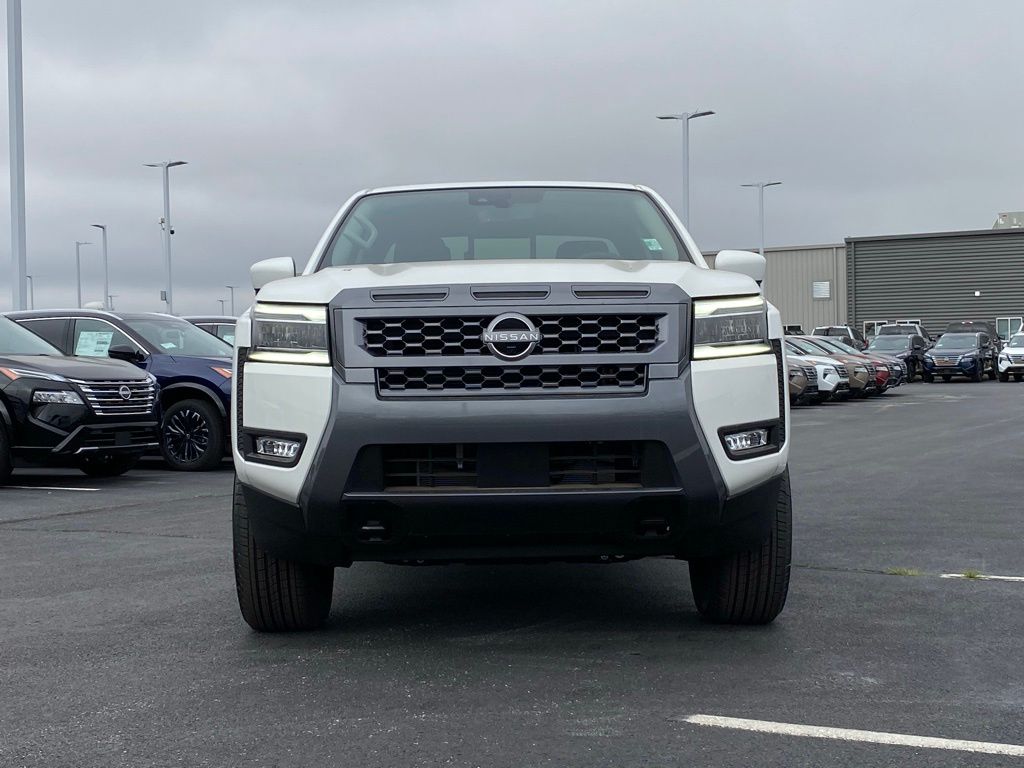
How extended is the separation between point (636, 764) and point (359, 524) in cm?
140

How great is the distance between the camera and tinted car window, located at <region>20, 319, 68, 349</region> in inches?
551

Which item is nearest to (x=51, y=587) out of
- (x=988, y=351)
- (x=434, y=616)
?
(x=434, y=616)

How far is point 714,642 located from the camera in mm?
4938

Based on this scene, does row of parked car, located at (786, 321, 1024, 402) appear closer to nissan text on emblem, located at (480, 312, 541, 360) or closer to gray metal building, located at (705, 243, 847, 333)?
gray metal building, located at (705, 243, 847, 333)

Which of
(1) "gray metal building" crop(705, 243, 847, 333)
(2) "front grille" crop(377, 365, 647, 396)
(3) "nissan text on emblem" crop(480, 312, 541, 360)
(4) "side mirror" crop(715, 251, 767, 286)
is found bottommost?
(2) "front grille" crop(377, 365, 647, 396)

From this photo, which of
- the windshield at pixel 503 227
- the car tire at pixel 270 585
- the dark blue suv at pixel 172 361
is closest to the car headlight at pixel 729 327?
the windshield at pixel 503 227

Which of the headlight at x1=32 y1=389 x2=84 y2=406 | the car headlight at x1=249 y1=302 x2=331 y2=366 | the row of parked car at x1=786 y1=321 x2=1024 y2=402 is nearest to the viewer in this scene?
the car headlight at x1=249 y1=302 x2=331 y2=366

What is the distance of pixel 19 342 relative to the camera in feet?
40.8

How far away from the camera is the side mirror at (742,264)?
5465mm

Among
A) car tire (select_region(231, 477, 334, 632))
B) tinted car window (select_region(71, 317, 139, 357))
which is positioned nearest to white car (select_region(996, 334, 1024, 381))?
tinted car window (select_region(71, 317, 139, 357))

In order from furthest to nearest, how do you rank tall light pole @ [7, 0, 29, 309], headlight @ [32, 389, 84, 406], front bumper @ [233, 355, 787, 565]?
tall light pole @ [7, 0, 29, 309]
headlight @ [32, 389, 84, 406]
front bumper @ [233, 355, 787, 565]

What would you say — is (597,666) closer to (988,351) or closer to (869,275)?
(988,351)

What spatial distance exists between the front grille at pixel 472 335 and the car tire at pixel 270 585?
856 millimetres

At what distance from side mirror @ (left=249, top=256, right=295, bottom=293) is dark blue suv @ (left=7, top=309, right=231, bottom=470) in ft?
25.3
